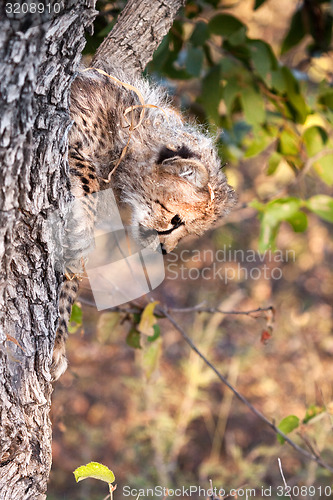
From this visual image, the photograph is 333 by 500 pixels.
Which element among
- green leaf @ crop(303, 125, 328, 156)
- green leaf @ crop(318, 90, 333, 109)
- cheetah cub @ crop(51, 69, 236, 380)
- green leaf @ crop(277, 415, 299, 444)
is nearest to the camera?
cheetah cub @ crop(51, 69, 236, 380)

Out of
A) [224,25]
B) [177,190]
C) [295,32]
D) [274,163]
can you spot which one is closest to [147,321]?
[177,190]

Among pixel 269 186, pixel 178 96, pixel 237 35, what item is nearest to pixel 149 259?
pixel 237 35

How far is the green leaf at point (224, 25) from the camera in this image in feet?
9.69

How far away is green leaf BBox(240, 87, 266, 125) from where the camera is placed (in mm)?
2947

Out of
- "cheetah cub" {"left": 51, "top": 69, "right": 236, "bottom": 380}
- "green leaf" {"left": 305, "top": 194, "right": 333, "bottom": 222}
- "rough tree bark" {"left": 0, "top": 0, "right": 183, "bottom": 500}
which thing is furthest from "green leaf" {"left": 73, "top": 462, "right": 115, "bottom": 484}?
"green leaf" {"left": 305, "top": 194, "right": 333, "bottom": 222}

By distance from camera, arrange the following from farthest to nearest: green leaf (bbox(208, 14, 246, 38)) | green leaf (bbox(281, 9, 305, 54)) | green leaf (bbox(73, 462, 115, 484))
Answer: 1. green leaf (bbox(281, 9, 305, 54))
2. green leaf (bbox(208, 14, 246, 38))
3. green leaf (bbox(73, 462, 115, 484))

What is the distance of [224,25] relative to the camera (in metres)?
2.97

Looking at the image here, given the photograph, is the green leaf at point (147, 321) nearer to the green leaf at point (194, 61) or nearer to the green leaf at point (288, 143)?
the green leaf at point (194, 61)

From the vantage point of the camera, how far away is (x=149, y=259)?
7.50 ft

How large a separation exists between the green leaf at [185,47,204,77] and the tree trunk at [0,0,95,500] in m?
1.66

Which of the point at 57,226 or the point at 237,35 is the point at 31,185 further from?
the point at 237,35

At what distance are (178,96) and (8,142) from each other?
118 inches

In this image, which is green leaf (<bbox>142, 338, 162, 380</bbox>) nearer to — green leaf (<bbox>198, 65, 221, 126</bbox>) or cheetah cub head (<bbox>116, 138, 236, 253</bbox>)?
cheetah cub head (<bbox>116, 138, 236, 253</bbox>)

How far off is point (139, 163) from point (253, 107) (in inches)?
46.7
